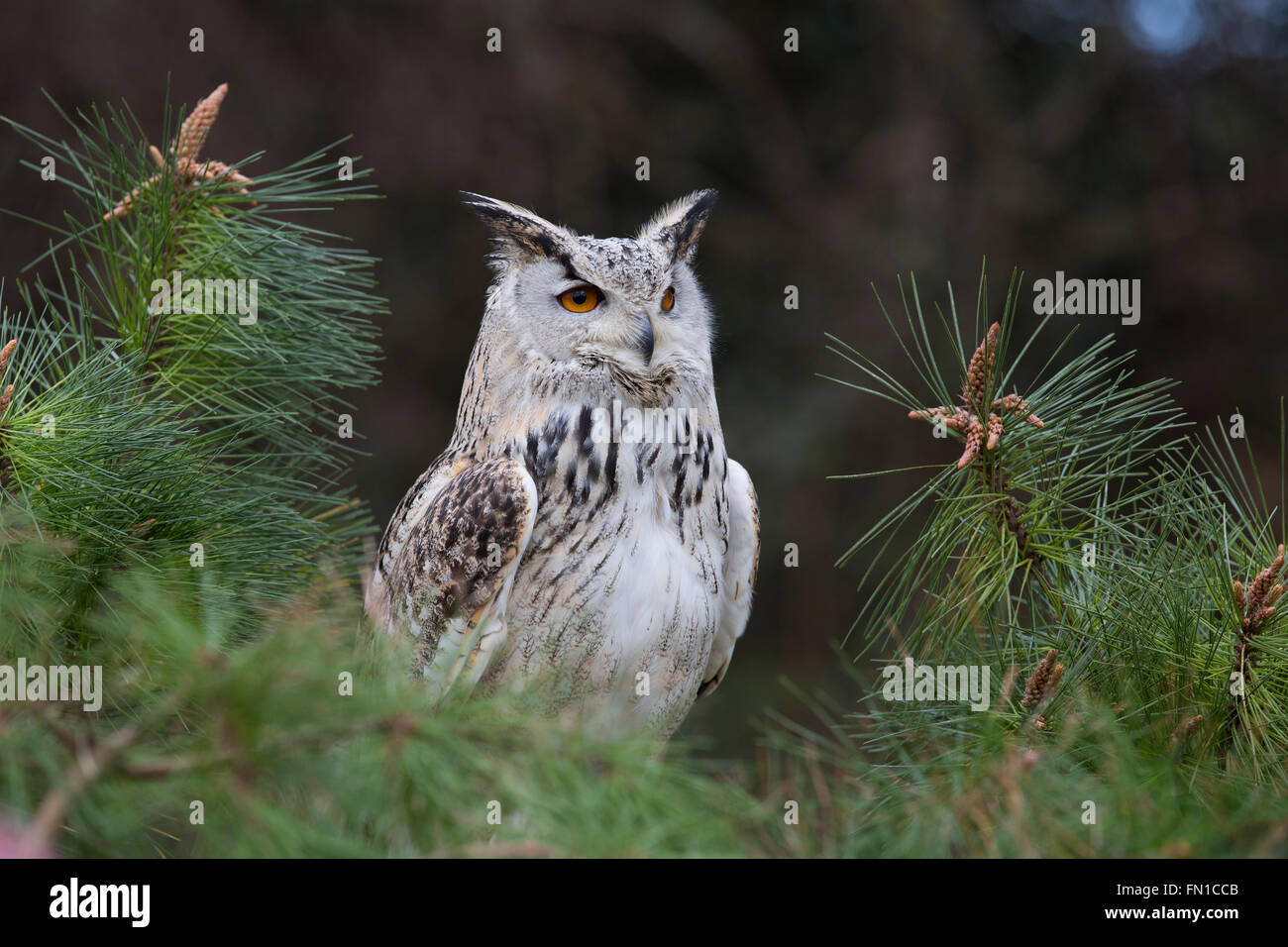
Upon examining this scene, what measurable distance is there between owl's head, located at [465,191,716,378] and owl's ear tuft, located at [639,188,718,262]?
0.01m

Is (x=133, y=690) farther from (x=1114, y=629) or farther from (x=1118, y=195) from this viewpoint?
(x=1118, y=195)

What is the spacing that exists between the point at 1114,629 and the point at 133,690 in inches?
39.8

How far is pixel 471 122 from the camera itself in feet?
15.3

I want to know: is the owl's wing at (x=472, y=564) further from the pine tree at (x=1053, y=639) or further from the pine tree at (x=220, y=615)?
the pine tree at (x=1053, y=639)

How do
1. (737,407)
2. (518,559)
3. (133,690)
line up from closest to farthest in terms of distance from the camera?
(133,690) → (518,559) → (737,407)

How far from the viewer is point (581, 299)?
1.89 m

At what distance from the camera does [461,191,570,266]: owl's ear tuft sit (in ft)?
6.27

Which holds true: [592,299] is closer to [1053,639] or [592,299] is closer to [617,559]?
[617,559]
